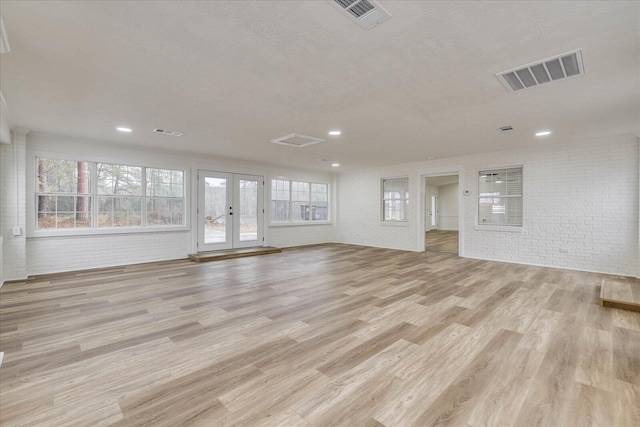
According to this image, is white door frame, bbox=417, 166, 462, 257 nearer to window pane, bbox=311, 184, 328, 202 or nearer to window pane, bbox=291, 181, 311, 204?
window pane, bbox=311, 184, 328, 202

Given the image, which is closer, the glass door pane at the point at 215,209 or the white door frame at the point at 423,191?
the white door frame at the point at 423,191

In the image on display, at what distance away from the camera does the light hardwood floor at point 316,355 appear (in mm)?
1744

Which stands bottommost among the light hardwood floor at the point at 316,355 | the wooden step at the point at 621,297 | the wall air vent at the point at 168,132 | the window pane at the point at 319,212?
the light hardwood floor at the point at 316,355

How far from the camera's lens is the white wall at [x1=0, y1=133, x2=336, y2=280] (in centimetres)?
495

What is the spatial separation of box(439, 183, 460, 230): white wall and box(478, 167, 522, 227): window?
8.09m

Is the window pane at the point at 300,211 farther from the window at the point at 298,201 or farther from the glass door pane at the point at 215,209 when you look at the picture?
the glass door pane at the point at 215,209

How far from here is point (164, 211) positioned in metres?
6.82

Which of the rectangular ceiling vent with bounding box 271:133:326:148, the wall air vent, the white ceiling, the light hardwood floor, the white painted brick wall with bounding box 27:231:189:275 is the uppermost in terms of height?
the wall air vent

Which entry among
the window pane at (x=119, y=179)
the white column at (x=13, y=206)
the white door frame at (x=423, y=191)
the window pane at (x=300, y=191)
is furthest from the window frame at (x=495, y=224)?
the white column at (x=13, y=206)

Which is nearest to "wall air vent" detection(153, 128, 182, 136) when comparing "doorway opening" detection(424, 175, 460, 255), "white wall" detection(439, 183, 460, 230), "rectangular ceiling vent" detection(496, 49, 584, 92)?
"rectangular ceiling vent" detection(496, 49, 584, 92)

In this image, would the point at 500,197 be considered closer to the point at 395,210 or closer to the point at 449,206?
the point at 395,210

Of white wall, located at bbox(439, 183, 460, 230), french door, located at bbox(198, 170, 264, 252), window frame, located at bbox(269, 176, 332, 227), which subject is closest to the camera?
french door, located at bbox(198, 170, 264, 252)

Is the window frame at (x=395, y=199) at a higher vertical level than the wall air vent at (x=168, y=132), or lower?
lower

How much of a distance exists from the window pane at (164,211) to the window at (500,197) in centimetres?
736
